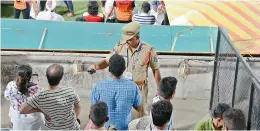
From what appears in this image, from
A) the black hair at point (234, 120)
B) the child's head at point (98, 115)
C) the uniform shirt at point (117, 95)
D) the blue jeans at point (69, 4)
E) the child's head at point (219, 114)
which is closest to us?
the black hair at point (234, 120)

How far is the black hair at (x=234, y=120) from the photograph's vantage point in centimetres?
395

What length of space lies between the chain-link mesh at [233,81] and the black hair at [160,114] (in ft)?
2.72

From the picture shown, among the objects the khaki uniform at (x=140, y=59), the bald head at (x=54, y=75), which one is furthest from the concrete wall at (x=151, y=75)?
the bald head at (x=54, y=75)

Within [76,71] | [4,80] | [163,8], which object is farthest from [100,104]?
[163,8]

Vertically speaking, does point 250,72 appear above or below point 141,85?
above

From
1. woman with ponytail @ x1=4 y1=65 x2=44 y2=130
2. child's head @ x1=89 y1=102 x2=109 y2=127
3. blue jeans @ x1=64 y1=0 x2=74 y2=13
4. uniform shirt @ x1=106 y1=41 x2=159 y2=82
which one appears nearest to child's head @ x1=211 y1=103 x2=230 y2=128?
child's head @ x1=89 y1=102 x2=109 y2=127

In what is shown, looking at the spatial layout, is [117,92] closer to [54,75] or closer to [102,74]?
[54,75]

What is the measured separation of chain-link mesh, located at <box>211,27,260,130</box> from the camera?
4.55m

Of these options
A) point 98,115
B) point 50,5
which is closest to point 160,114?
point 98,115

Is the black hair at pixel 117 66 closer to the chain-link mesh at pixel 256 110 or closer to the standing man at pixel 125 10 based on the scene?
the chain-link mesh at pixel 256 110

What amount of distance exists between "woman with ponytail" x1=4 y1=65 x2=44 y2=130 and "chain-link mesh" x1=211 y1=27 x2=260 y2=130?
196 centimetres

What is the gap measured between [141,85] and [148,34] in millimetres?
2311

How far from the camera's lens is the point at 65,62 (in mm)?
7355

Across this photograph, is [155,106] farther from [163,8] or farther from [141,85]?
[163,8]
